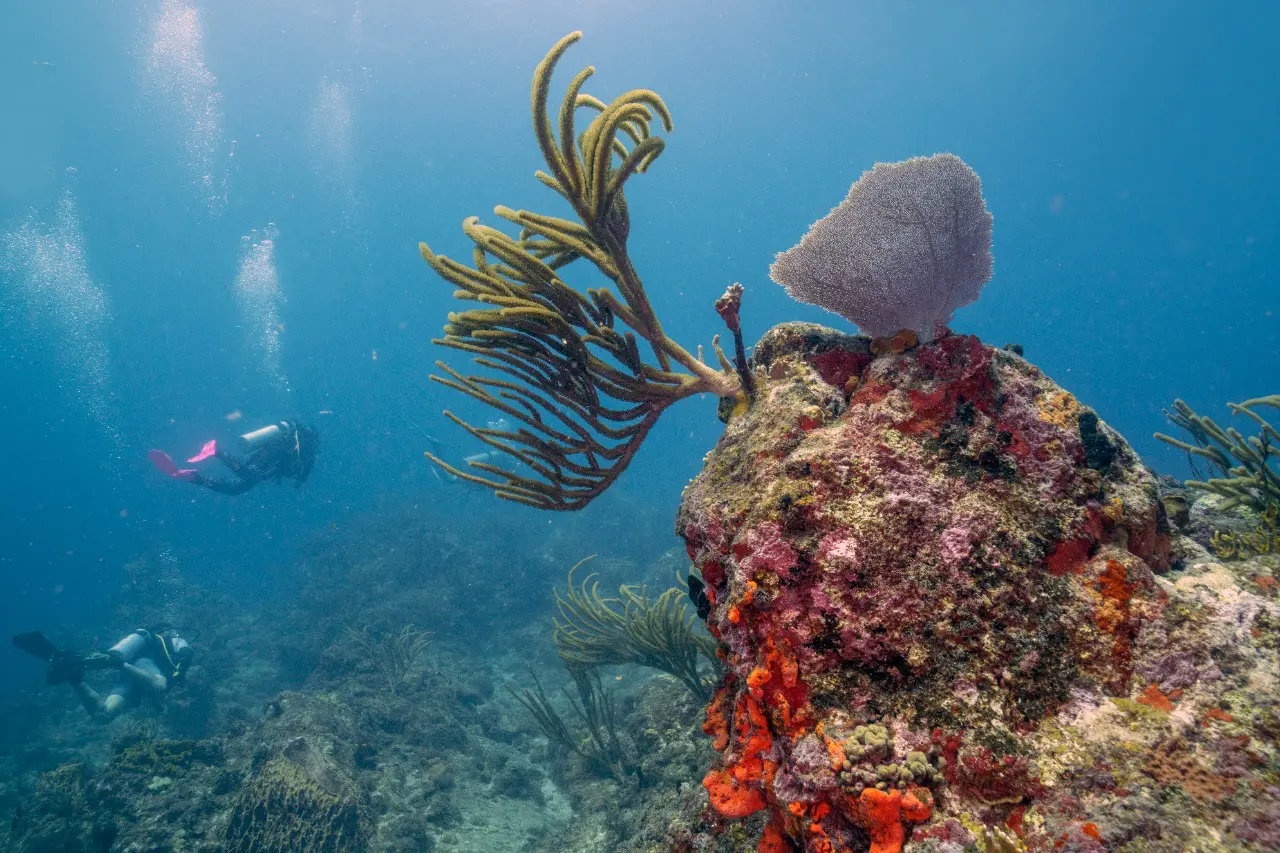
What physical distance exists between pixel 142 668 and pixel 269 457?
6.60 m

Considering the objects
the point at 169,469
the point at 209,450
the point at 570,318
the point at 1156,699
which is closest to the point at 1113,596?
the point at 1156,699

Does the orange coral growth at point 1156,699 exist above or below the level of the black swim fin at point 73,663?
below

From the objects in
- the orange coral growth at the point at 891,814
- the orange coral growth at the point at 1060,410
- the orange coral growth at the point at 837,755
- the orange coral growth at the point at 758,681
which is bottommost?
the orange coral growth at the point at 891,814

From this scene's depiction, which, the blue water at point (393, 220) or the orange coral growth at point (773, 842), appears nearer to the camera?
the orange coral growth at point (773, 842)

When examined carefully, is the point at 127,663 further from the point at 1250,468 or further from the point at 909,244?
the point at 1250,468

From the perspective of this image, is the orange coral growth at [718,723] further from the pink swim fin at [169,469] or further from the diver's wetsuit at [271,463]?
the pink swim fin at [169,469]

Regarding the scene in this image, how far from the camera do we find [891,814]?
1476mm

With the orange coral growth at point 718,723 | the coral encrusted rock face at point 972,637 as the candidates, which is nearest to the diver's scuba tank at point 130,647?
the orange coral growth at point 718,723

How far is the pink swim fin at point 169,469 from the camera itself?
1791 cm

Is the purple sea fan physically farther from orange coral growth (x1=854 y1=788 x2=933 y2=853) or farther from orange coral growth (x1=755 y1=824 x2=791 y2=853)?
orange coral growth (x1=755 y1=824 x2=791 y2=853)

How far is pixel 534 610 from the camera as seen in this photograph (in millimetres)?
17844

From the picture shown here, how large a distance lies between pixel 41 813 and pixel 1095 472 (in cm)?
1451

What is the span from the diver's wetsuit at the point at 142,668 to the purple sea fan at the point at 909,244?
Answer: 57.9ft

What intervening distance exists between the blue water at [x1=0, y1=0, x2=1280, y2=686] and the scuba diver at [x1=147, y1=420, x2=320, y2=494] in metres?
27.4
